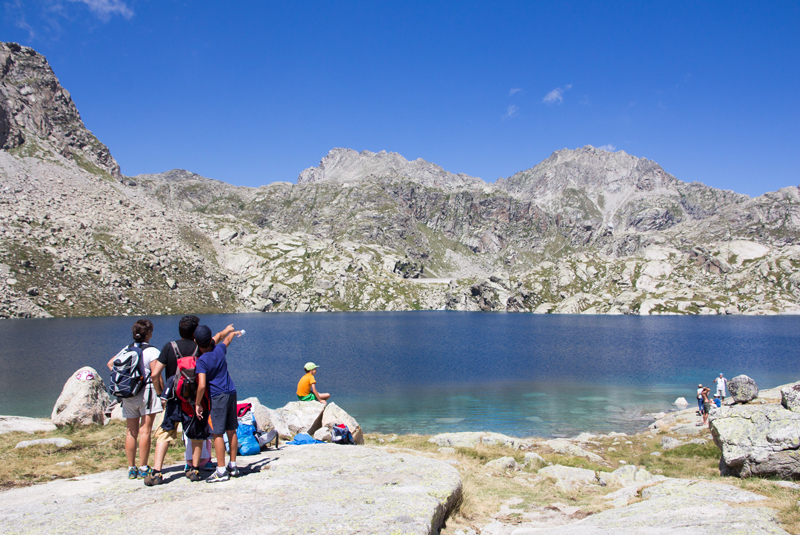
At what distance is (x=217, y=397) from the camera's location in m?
11.2

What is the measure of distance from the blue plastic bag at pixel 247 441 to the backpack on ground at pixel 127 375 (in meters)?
3.67

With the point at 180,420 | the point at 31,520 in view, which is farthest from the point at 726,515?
the point at 31,520

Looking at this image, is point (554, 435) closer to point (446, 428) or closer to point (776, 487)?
point (446, 428)

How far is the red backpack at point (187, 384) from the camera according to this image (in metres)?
10.9

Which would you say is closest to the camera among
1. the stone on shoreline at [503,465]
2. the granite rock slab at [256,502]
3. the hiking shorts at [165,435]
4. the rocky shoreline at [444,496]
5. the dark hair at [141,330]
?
the granite rock slab at [256,502]

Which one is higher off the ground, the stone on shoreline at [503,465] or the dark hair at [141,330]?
the dark hair at [141,330]

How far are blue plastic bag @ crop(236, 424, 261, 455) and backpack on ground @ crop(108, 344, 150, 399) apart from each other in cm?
367

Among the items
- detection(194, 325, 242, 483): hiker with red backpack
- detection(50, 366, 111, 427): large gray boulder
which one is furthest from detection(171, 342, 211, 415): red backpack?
detection(50, 366, 111, 427): large gray boulder

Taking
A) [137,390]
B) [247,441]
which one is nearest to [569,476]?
[247,441]

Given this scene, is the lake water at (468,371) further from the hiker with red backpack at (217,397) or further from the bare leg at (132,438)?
the hiker with red backpack at (217,397)

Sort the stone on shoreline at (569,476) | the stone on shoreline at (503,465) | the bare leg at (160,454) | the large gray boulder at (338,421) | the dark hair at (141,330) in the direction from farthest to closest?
the large gray boulder at (338,421) → the stone on shoreline at (503,465) → the stone on shoreline at (569,476) → the dark hair at (141,330) → the bare leg at (160,454)

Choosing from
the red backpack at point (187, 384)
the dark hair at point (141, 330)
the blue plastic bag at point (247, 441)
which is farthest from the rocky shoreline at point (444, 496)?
the dark hair at point (141, 330)

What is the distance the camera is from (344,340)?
111 metres

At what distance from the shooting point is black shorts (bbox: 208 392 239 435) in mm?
11066
